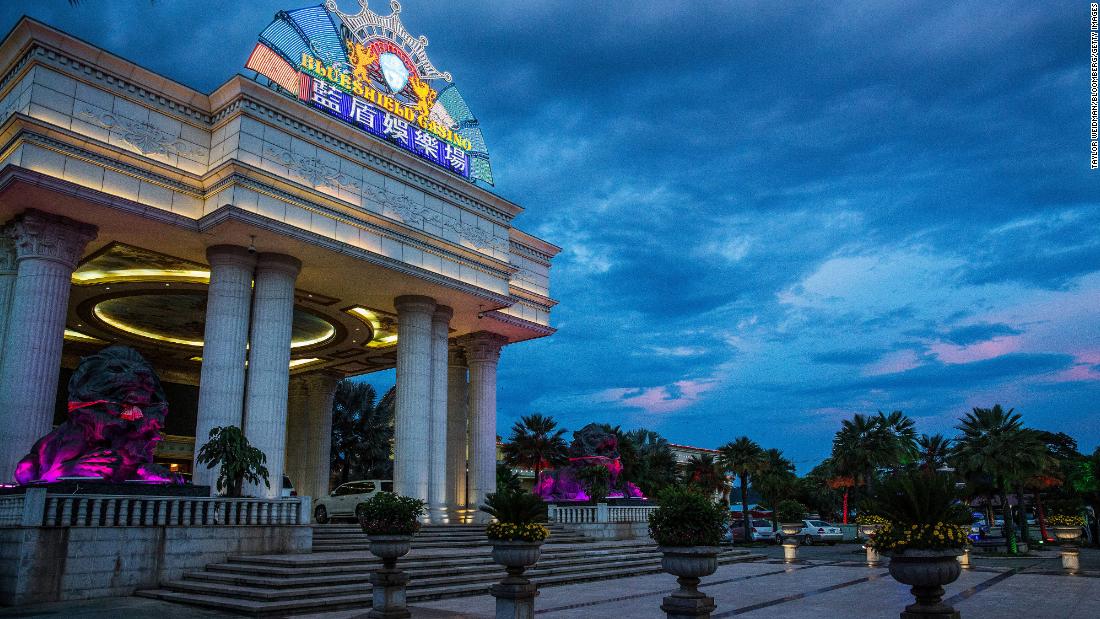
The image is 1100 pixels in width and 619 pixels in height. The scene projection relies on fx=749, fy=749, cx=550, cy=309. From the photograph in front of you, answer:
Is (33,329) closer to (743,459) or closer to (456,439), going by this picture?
(456,439)

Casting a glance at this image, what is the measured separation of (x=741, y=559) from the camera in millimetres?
26469

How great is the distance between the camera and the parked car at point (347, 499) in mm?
27766

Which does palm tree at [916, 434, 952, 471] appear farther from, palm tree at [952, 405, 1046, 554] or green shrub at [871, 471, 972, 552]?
green shrub at [871, 471, 972, 552]

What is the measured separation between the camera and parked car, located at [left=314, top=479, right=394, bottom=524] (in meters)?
27.8

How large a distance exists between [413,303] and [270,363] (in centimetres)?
642

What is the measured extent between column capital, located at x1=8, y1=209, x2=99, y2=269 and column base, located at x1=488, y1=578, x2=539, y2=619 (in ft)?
51.7

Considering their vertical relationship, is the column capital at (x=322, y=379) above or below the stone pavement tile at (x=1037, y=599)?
above

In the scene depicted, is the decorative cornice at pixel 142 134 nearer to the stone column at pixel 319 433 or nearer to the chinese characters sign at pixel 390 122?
the chinese characters sign at pixel 390 122

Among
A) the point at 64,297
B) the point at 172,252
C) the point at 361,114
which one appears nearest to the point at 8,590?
the point at 64,297

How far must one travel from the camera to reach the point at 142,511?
52.0ft

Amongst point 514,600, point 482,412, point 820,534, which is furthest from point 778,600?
point 820,534

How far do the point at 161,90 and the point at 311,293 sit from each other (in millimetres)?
8514

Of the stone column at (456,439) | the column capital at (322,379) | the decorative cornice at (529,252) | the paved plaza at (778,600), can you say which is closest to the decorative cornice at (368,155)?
the decorative cornice at (529,252)

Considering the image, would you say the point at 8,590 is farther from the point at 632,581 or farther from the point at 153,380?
the point at 632,581
